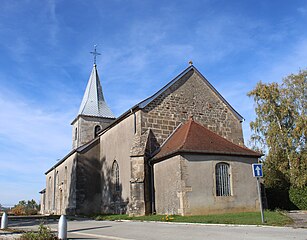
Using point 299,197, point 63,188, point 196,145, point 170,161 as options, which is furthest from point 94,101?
point 299,197

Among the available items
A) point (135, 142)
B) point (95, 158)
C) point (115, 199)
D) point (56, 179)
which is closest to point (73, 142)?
point (56, 179)

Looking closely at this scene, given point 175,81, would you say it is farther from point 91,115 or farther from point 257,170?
point 91,115

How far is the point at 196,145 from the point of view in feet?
55.4

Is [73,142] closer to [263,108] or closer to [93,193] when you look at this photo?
[93,193]

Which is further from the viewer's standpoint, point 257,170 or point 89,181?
point 89,181

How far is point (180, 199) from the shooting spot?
16.0 meters

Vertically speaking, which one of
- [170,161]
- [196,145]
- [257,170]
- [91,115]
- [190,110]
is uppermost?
[91,115]

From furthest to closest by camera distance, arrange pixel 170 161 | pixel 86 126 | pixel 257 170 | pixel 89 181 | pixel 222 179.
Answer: pixel 86 126
pixel 89 181
pixel 170 161
pixel 222 179
pixel 257 170

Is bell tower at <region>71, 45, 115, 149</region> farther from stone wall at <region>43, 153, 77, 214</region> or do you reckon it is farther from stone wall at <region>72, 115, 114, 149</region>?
stone wall at <region>43, 153, 77, 214</region>

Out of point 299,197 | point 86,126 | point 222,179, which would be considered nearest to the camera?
point 222,179

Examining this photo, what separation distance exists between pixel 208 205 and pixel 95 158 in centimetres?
1358

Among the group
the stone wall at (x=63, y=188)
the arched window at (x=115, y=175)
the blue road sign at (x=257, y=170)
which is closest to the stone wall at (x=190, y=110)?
the arched window at (x=115, y=175)

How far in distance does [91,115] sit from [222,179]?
852 inches

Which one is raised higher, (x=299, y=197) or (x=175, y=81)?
(x=175, y=81)
